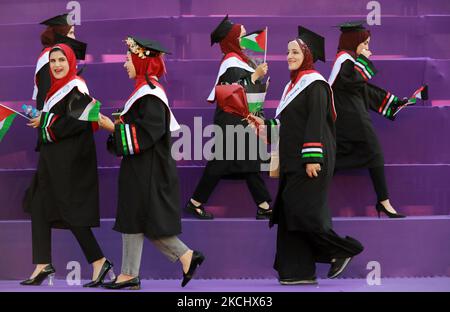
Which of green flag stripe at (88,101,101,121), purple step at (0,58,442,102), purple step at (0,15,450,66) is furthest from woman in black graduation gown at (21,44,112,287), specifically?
purple step at (0,15,450,66)

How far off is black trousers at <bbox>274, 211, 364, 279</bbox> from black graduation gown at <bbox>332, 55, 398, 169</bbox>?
0.92 metres

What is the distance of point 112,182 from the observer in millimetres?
7598

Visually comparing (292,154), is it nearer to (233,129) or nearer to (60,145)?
(233,129)

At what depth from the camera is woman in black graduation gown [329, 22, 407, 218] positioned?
299 inches

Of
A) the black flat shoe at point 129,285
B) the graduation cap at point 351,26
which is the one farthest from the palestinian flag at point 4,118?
the graduation cap at point 351,26

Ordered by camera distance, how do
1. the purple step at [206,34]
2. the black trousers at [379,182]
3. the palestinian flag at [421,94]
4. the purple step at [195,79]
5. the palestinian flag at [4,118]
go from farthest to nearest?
the purple step at [206,34]
the purple step at [195,79]
the palestinian flag at [421,94]
the black trousers at [379,182]
the palestinian flag at [4,118]

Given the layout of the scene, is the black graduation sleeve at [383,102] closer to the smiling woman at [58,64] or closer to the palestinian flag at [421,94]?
the palestinian flag at [421,94]

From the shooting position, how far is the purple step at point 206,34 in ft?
29.6

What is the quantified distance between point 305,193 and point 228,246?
2.80ft

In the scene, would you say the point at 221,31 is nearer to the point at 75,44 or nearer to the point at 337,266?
the point at 75,44

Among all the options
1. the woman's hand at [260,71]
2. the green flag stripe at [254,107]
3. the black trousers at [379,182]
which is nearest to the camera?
the green flag stripe at [254,107]

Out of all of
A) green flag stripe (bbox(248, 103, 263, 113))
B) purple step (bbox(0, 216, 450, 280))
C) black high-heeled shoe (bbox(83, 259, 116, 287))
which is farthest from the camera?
purple step (bbox(0, 216, 450, 280))

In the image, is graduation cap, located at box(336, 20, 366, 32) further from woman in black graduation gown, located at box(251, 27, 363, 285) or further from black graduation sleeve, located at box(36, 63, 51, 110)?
black graduation sleeve, located at box(36, 63, 51, 110)

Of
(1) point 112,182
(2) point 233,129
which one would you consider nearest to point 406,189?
(2) point 233,129
